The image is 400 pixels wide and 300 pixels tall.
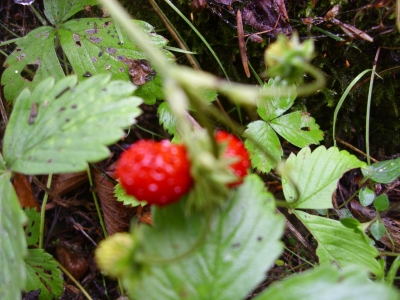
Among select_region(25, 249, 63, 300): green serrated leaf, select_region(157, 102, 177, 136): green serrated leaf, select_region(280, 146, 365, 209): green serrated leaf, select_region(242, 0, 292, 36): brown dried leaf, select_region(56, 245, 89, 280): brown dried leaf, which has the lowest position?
select_region(56, 245, 89, 280): brown dried leaf

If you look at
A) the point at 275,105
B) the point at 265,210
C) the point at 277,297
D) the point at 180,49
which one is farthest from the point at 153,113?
the point at 277,297

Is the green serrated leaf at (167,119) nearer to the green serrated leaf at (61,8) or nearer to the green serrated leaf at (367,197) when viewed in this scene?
the green serrated leaf at (61,8)

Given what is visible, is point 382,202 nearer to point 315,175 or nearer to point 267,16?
point 315,175

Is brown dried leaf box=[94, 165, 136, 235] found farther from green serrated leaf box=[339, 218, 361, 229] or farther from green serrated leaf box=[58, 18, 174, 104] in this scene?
green serrated leaf box=[339, 218, 361, 229]

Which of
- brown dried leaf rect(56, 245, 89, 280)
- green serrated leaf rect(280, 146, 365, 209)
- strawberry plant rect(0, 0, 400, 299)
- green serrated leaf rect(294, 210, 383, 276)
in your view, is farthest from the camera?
brown dried leaf rect(56, 245, 89, 280)

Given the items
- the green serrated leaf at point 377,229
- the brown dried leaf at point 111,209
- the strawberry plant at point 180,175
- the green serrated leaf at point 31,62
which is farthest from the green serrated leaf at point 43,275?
the green serrated leaf at point 377,229

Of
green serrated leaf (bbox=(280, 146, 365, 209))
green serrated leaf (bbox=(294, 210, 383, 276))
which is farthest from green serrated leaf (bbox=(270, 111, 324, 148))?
green serrated leaf (bbox=(294, 210, 383, 276))
